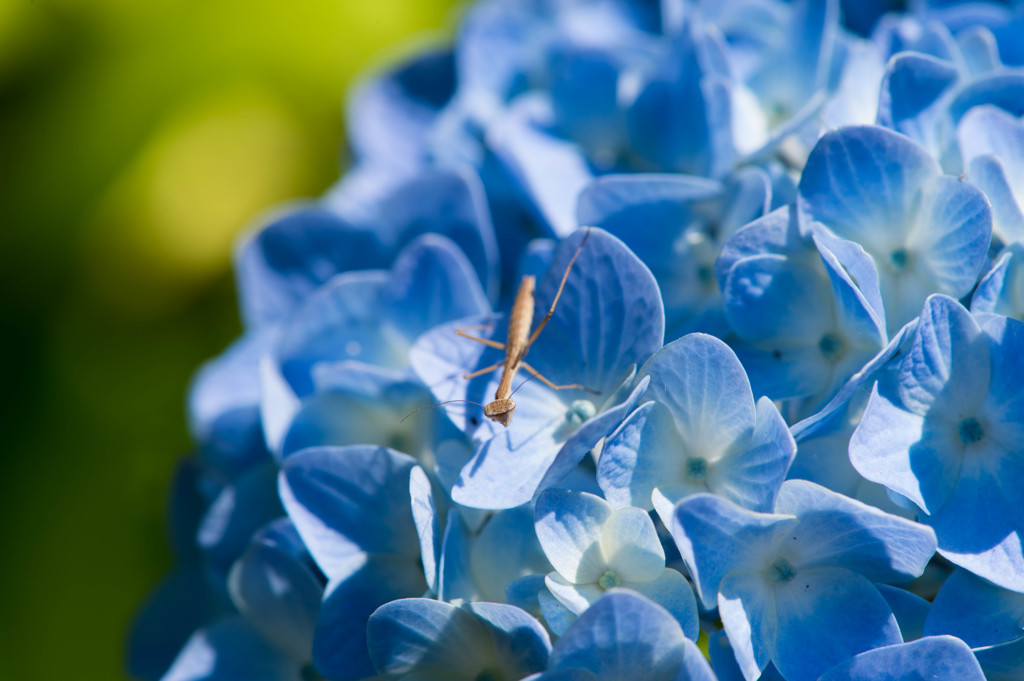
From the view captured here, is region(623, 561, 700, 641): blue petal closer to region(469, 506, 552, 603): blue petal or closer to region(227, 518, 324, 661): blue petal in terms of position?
region(469, 506, 552, 603): blue petal

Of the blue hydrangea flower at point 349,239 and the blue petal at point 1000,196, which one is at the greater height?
the blue hydrangea flower at point 349,239

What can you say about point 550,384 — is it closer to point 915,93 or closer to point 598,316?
point 598,316

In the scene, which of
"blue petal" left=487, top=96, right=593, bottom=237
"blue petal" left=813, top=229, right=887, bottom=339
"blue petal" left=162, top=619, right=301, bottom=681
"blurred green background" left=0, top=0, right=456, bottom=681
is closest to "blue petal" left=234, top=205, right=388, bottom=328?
"blue petal" left=487, top=96, right=593, bottom=237

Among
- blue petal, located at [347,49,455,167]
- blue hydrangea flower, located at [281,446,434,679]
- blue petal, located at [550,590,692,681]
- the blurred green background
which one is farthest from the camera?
the blurred green background

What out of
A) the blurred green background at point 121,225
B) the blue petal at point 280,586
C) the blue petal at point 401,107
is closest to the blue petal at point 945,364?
the blue petal at point 280,586

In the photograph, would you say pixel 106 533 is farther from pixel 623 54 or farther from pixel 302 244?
pixel 623 54

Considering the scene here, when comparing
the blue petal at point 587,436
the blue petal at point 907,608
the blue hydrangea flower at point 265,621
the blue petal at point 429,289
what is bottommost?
the blue petal at point 907,608

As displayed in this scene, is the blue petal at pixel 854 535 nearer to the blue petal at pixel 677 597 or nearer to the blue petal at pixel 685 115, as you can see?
the blue petal at pixel 677 597
